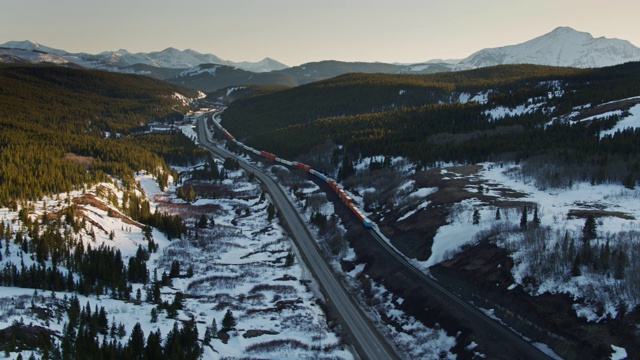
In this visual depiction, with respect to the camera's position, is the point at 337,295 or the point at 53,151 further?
the point at 53,151

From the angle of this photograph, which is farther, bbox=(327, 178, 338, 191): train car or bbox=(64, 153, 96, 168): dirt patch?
bbox=(64, 153, 96, 168): dirt patch

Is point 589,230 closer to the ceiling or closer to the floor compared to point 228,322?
closer to the ceiling

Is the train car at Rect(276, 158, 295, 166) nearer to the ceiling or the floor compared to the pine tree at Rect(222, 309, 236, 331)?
nearer to the ceiling

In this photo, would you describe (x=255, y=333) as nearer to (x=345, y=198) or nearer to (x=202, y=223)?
(x=202, y=223)

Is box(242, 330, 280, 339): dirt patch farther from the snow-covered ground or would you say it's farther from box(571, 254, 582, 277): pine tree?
box(571, 254, 582, 277): pine tree

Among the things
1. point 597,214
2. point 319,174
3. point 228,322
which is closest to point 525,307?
point 597,214

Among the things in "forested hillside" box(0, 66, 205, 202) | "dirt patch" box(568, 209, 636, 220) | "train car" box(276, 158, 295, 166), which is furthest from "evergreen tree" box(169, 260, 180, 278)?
"train car" box(276, 158, 295, 166)

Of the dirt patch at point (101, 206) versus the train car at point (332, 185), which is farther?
the train car at point (332, 185)

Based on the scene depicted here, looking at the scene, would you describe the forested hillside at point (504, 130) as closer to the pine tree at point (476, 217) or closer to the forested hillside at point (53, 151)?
the pine tree at point (476, 217)

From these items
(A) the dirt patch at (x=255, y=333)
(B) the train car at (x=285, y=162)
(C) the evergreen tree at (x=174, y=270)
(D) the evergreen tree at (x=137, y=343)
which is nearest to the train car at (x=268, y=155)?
(B) the train car at (x=285, y=162)
